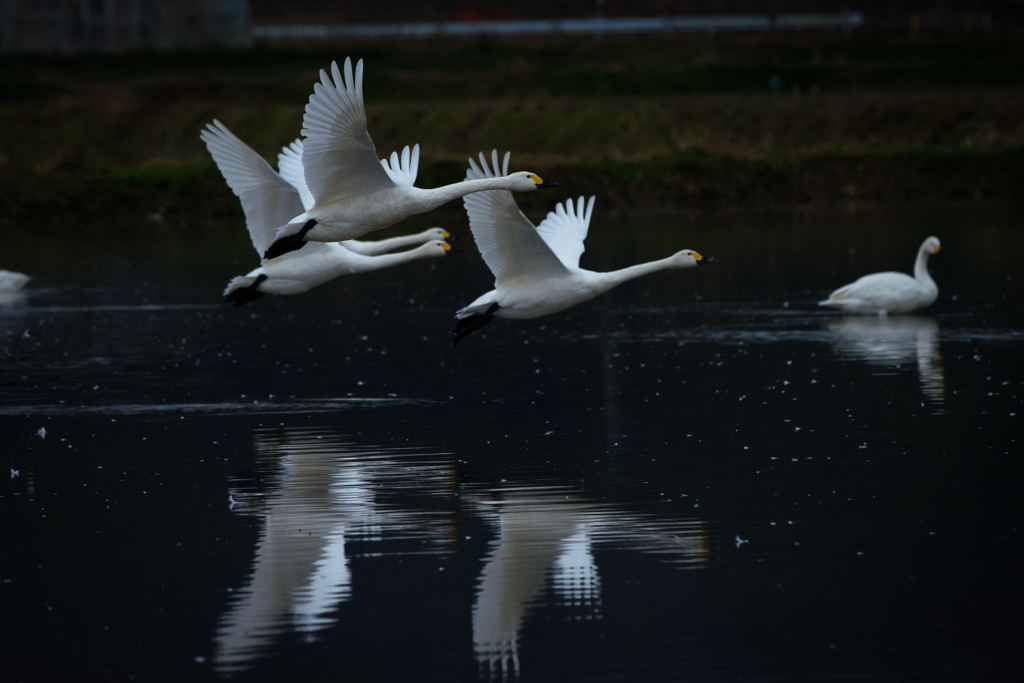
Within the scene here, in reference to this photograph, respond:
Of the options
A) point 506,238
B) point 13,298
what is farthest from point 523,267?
point 13,298

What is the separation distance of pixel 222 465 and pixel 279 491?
3.75ft

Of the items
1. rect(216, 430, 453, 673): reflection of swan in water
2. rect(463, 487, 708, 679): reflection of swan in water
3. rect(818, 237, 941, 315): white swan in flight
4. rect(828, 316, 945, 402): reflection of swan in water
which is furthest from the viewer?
rect(818, 237, 941, 315): white swan in flight

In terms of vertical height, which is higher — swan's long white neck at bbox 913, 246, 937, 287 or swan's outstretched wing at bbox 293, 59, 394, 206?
swan's outstretched wing at bbox 293, 59, 394, 206

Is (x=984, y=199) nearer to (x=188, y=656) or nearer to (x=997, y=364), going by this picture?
(x=997, y=364)

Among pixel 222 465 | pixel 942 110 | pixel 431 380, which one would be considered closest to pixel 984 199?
pixel 942 110

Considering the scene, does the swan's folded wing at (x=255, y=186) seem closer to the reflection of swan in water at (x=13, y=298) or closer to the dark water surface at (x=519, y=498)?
the dark water surface at (x=519, y=498)

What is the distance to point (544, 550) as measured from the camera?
8.95m

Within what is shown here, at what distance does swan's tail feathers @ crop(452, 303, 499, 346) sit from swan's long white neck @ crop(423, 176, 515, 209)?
5.94ft

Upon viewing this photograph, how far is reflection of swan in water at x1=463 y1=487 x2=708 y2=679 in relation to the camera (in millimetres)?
7762

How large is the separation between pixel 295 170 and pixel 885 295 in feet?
26.9

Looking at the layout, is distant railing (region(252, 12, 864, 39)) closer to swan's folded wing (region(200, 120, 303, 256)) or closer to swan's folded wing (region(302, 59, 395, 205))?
swan's folded wing (region(200, 120, 303, 256))

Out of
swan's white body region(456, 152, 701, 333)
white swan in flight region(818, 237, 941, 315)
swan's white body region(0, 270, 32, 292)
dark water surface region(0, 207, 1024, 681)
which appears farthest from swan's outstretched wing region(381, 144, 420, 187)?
swan's white body region(0, 270, 32, 292)

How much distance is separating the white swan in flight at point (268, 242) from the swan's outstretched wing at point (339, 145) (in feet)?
8.62

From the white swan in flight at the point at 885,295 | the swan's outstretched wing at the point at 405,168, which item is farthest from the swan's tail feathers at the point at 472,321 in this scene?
the white swan in flight at the point at 885,295
